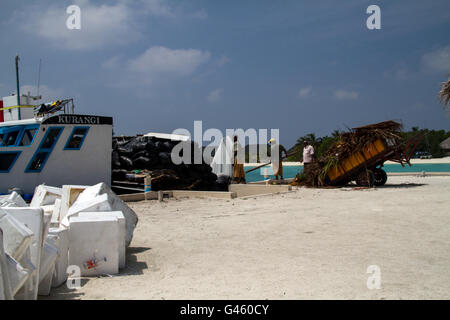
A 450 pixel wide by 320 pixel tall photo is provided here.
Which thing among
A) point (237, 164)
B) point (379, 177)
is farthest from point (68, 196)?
point (379, 177)

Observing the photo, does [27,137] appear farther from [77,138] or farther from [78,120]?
[78,120]

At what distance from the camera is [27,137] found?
12.6 metres

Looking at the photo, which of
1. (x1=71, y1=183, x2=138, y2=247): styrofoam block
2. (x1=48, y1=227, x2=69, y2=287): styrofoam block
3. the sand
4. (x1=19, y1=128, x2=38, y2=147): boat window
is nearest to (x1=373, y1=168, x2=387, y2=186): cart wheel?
the sand

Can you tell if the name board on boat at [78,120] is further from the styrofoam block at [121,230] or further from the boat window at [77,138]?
the styrofoam block at [121,230]

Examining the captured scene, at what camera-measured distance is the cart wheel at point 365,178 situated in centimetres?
1516

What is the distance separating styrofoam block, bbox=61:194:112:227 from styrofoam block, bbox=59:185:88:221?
0.69 meters

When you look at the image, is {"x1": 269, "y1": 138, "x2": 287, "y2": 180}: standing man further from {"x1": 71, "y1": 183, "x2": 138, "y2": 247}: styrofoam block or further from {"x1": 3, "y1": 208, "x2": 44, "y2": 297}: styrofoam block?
{"x1": 3, "y1": 208, "x2": 44, "y2": 297}: styrofoam block

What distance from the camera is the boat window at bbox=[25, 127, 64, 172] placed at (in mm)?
12477

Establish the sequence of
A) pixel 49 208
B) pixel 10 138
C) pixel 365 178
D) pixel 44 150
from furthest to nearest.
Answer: pixel 365 178 < pixel 10 138 < pixel 44 150 < pixel 49 208

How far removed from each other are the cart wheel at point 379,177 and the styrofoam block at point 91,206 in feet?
40.0

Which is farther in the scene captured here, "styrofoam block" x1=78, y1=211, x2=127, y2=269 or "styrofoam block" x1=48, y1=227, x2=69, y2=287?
"styrofoam block" x1=78, y1=211, x2=127, y2=269

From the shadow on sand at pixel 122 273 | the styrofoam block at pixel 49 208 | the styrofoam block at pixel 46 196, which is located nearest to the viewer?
the shadow on sand at pixel 122 273

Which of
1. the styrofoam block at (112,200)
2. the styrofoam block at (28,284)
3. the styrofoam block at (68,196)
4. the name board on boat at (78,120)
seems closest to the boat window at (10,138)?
the name board on boat at (78,120)

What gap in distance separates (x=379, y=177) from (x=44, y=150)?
11741 mm
